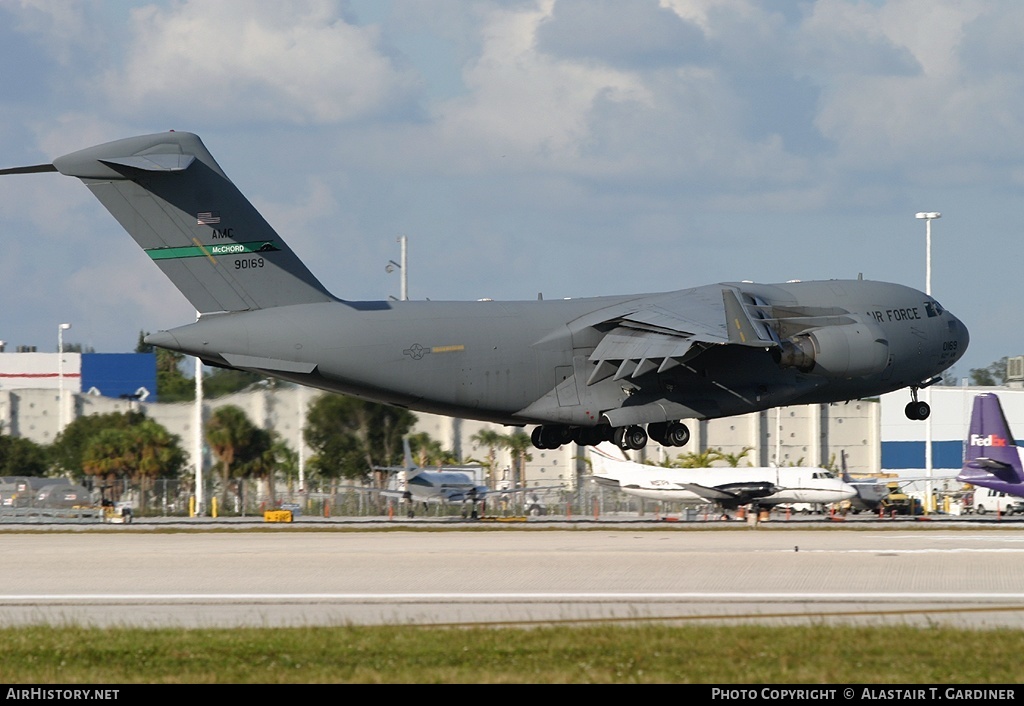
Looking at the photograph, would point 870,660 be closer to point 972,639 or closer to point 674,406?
point 972,639

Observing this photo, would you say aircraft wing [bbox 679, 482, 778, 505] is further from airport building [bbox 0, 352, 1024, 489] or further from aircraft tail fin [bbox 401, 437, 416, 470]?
aircraft tail fin [bbox 401, 437, 416, 470]

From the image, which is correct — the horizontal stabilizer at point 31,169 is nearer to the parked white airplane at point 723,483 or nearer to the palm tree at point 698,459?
the parked white airplane at point 723,483

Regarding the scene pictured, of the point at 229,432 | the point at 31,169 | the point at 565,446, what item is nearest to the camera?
the point at 31,169

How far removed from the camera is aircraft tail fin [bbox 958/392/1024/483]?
1656 inches

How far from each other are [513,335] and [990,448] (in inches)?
910

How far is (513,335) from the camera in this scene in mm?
25922

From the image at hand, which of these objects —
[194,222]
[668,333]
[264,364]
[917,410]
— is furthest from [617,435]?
[194,222]

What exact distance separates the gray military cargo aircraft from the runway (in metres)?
2.98

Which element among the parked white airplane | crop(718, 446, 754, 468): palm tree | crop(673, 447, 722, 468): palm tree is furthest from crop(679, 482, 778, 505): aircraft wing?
crop(718, 446, 754, 468): palm tree

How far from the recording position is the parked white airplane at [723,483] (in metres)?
43.0

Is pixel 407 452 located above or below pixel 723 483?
above

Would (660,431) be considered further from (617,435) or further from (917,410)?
(917,410)

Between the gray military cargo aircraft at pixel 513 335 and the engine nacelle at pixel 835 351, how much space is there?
3cm
